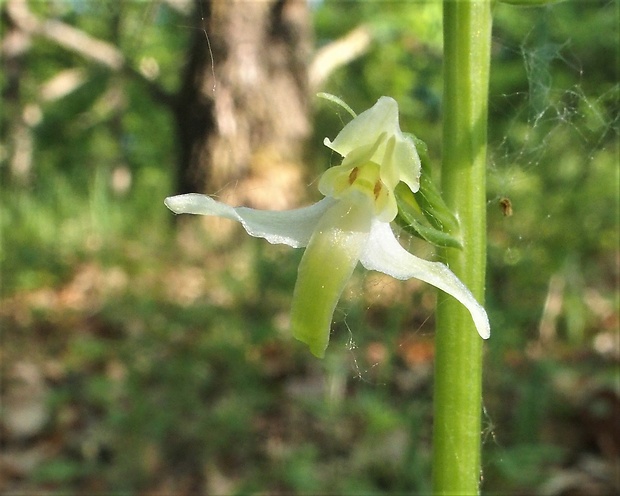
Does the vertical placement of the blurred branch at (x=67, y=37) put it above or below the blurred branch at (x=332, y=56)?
above

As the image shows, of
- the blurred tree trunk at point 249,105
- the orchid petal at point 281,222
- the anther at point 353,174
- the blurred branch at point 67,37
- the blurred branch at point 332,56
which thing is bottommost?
the orchid petal at point 281,222

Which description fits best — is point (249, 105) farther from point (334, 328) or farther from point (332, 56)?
point (334, 328)

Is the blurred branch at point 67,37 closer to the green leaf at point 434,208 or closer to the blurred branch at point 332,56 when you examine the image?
the blurred branch at point 332,56

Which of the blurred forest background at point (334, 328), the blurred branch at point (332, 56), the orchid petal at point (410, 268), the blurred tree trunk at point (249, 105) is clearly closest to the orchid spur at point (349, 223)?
the orchid petal at point (410, 268)

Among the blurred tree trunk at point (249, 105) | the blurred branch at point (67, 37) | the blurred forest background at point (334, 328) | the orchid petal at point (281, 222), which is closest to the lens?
the orchid petal at point (281, 222)

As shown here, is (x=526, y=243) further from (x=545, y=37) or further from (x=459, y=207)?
(x=459, y=207)

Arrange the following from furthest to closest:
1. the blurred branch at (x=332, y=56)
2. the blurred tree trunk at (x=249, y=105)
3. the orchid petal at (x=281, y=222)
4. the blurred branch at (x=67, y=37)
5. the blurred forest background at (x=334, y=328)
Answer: the blurred branch at (x=67, y=37) < the blurred branch at (x=332, y=56) < the blurred tree trunk at (x=249, y=105) < the blurred forest background at (x=334, y=328) < the orchid petal at (x=281, y=222)

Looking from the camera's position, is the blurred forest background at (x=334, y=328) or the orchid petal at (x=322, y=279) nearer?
the orchid petal at (x=322, y=279)
